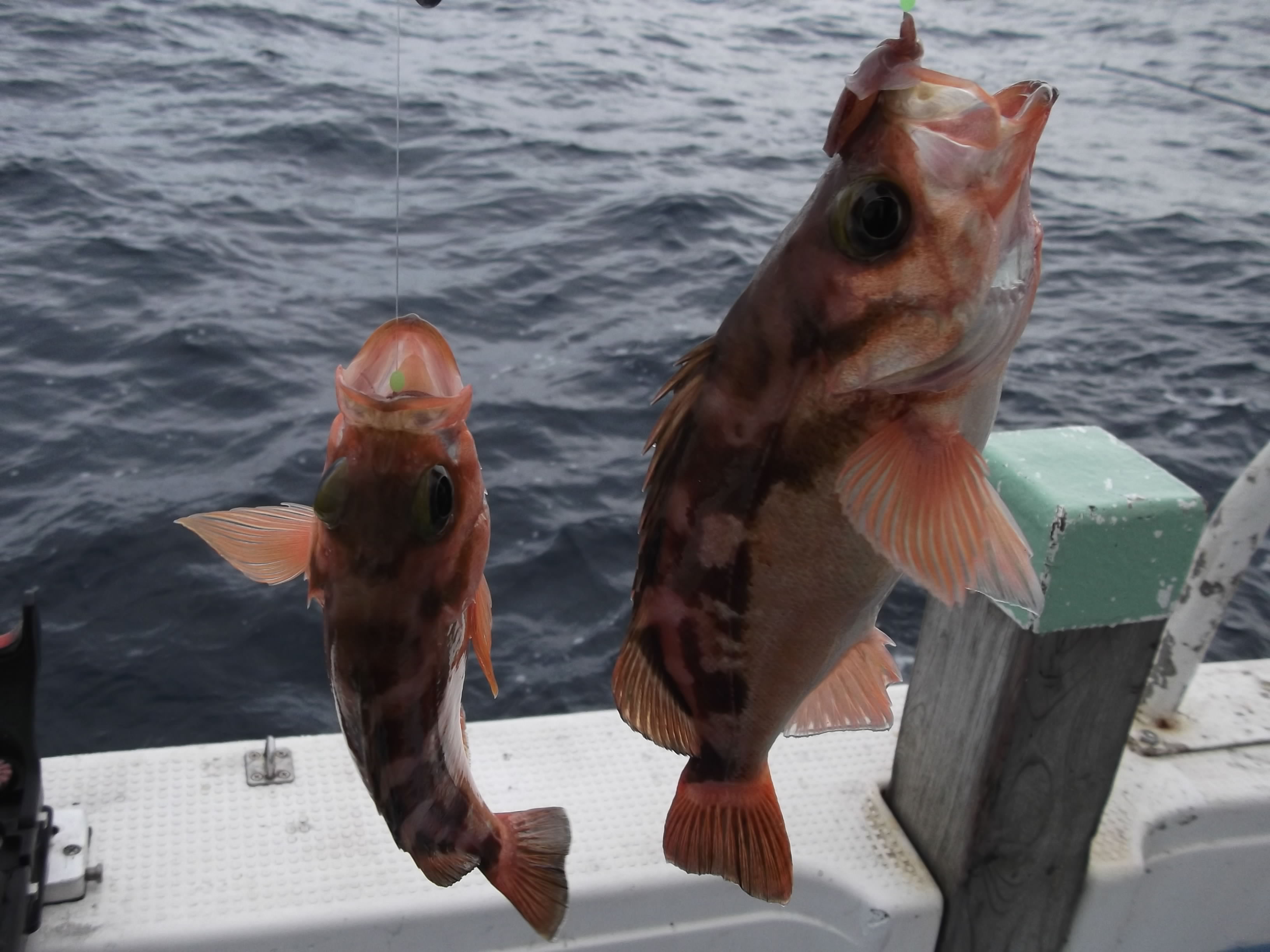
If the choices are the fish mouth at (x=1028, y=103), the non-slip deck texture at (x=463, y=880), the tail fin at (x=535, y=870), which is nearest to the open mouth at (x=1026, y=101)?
the fish mouth at (x=1028, y=103)

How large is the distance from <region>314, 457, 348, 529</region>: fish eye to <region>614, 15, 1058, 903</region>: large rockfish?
0.40 m

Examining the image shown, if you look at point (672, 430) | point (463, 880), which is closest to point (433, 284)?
point (463, 880)

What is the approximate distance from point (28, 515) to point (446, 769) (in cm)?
615

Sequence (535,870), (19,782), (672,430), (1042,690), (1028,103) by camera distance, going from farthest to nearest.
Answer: (1042,690) → (19,782) → (535,870) → (672,430) → (1028,103)

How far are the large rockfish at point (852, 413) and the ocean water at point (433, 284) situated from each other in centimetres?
471

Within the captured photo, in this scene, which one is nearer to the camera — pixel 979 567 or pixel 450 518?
pixel 979 567

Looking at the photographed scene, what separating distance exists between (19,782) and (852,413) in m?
2.40

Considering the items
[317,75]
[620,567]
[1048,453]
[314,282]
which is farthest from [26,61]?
[1048,453]

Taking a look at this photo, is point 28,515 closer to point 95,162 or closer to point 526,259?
point 526,259

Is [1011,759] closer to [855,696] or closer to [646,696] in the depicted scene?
[855,696]

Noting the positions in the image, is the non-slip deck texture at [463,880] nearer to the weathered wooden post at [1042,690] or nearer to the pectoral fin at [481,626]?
the weathered wooden post at [1042,690]

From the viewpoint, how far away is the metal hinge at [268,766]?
356 cm

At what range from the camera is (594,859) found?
11.1 ft

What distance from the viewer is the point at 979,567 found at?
138 centimetres
